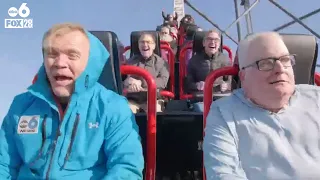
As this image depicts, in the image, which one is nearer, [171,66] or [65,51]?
[65,51]

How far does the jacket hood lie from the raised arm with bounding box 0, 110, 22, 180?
18 cm

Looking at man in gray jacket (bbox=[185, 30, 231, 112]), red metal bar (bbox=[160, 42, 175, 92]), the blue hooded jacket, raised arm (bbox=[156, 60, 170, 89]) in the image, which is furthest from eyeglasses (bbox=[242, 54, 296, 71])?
red metal bar (bbox=[160, 42, 175, 92])

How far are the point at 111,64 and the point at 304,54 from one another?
0.94 m

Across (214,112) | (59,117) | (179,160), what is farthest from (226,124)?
(179,160)

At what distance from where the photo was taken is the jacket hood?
173cm

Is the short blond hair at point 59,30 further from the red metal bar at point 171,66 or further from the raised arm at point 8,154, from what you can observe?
the red metal bar at point 171,66

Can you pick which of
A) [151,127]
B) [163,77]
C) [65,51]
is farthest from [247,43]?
[163,77]

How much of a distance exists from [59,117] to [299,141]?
96cm

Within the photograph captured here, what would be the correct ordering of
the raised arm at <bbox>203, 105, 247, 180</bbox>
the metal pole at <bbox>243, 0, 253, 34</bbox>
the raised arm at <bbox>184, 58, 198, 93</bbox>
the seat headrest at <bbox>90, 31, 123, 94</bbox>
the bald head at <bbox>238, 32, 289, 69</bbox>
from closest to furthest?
the raised arm at <bbox>203, 105, 247, 180</bbox> < the bald head at <bbox>238, 32, 289, 69</bbox> < the seat headrest at <bbox>90, 31, 123, 94</bbox> < the raised arm at <bbox>184, 58, 198, 93</bbox> < the metal pole at <bbox>243, 0, 253, 34</bbox>

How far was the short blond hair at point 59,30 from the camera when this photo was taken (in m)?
1.72

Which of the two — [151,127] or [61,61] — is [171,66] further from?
[61,61]

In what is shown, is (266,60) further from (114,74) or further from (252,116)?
(114,74)

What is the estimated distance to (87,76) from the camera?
1744 millimetres

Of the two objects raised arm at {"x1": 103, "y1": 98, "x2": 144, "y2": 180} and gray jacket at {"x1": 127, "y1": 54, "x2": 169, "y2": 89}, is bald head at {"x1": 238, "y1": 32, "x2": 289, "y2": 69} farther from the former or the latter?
gray jacket at {"x1": 127, "y1": 54, "x2": 169, "y2": 89}
